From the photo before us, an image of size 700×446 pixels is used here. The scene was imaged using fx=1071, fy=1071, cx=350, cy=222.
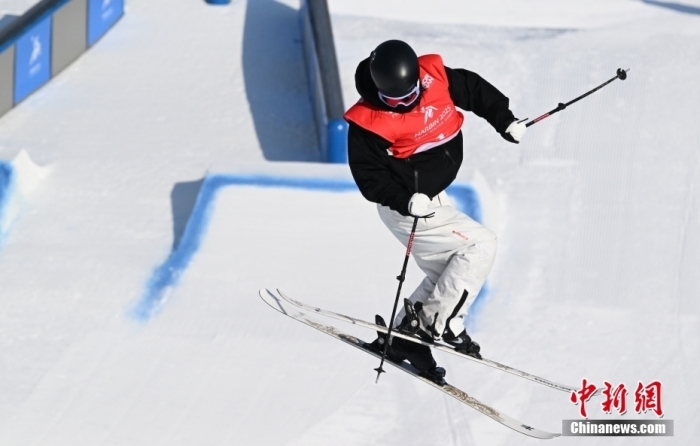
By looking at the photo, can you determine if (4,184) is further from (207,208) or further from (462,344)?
(462,344)

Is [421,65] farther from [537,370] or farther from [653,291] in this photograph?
[653,291]

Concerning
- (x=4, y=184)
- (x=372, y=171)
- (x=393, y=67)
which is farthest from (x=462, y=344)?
(x=4, y=184)

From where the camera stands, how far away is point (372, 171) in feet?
18.6

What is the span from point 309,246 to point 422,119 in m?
3.27

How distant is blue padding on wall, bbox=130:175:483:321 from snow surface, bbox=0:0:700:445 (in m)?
0.06

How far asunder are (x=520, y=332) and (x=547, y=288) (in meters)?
0.62

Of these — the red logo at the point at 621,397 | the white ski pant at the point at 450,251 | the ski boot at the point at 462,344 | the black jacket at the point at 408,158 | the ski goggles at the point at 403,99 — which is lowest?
the red logo at the point at 621,397

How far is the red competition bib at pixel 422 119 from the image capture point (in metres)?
5.62

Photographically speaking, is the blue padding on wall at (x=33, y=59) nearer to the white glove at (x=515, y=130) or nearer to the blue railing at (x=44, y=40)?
the blue railing at (x=44, y=40)

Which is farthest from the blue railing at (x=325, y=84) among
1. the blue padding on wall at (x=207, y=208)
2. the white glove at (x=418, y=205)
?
the white glove at (x=418, y=205)

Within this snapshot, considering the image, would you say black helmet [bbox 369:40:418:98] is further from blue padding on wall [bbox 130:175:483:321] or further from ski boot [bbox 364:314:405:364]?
blue padding on wall [bbox 130:175:483:321]

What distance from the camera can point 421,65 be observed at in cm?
591

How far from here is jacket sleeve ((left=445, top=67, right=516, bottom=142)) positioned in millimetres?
5941

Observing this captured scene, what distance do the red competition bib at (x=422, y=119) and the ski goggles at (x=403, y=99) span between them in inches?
2.8
